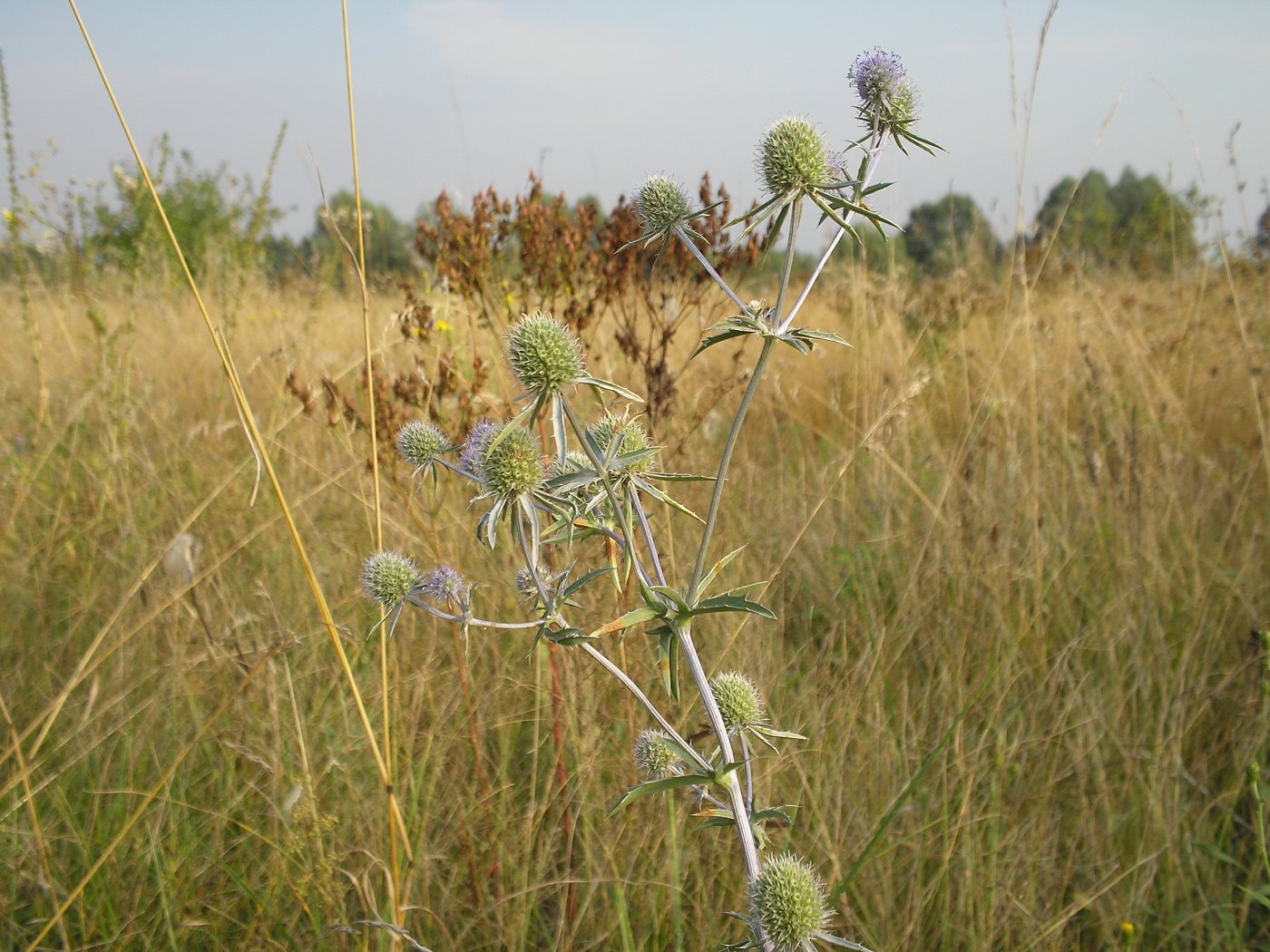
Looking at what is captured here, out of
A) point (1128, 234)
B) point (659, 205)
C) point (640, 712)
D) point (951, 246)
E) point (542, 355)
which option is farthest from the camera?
point (1128, 234)

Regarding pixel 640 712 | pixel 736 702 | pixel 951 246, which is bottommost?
pixel 640 712

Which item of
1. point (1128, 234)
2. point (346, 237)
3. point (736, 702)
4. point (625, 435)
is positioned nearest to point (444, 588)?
point (625, 435)

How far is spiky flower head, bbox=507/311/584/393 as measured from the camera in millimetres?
1111

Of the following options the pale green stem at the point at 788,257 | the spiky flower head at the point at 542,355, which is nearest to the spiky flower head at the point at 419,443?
the spiky flower head at the point at 542,355

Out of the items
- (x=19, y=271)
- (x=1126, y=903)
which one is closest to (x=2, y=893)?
(x=1126, y=903)

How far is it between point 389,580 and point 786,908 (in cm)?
74

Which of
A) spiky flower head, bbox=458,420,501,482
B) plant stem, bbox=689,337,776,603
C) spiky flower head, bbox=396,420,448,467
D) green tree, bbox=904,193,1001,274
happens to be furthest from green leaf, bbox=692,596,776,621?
green tree, bbox=904,193,1001,274

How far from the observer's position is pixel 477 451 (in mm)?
1121

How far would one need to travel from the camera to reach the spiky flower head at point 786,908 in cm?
100

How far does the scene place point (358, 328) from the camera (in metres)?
6.65

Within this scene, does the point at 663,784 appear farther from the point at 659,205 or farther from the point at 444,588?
the point at 659,205

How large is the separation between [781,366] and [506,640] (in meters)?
3.41

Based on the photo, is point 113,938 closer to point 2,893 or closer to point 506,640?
point 2,893

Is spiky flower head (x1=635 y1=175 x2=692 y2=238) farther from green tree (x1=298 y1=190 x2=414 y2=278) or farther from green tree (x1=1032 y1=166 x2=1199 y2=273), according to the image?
green tree (x1=1032 y1=166 x2=1199 y2=273)
